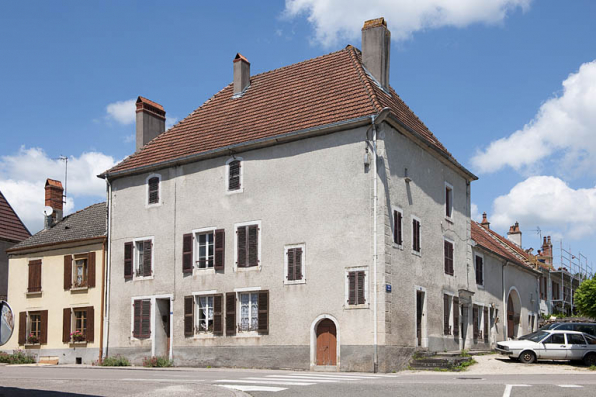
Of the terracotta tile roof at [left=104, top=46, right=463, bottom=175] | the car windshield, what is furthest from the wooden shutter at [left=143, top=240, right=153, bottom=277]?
the car windshield

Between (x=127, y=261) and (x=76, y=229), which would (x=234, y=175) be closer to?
(x=127, y=261)

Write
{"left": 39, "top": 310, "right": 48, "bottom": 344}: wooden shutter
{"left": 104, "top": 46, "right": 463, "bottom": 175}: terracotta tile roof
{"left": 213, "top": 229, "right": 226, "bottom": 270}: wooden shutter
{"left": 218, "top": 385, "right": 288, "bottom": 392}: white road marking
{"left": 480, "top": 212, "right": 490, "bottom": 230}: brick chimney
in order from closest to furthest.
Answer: {"left": 218, "top": 385, "right": 288, "bottom": 392}: white road marking, {"left": 104, "top": 46, "right": 463, "bottom": 175}: terracotta tile roof, {"left": 213, "top": 229, "right": 226, "bottom": 270}: wooden shutter, {"left": 39, "top": 310, "right": 48, "bottom": 344}: wooden shutter, {"left": 480, "top": 212, "right": 490, "bottom": 230}: brick chimney

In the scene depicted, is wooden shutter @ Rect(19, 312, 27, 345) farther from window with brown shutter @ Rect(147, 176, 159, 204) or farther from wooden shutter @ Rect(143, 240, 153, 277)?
window with brown shutter @ Rect(147, 176, 159, 204)

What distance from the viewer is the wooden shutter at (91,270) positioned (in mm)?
30062

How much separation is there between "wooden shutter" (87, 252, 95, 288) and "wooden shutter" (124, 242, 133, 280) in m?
2.08

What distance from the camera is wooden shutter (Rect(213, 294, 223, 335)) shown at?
25.6m

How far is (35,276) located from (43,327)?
2.53 metres

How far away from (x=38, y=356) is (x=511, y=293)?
24447 millimetres

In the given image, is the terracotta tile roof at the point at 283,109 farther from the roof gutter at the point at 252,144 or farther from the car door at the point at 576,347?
the car door at the point at 576,347

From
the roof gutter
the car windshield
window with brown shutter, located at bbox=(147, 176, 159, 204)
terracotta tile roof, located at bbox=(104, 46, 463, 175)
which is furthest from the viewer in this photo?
window with brown shutter, located at bbox=(147, 176, 159, 204)

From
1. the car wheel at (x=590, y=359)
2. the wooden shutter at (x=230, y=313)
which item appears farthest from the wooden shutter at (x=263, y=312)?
the car wheel at (x=590, y=359)

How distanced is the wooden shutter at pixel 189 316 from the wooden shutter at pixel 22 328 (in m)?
9.64

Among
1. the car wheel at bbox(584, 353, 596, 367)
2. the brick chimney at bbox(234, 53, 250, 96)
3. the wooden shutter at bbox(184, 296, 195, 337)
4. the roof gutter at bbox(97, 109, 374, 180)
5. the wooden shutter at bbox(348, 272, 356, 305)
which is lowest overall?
the car wheel at bbox(584, 353, 596, 367)

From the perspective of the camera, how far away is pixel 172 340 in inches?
1063
